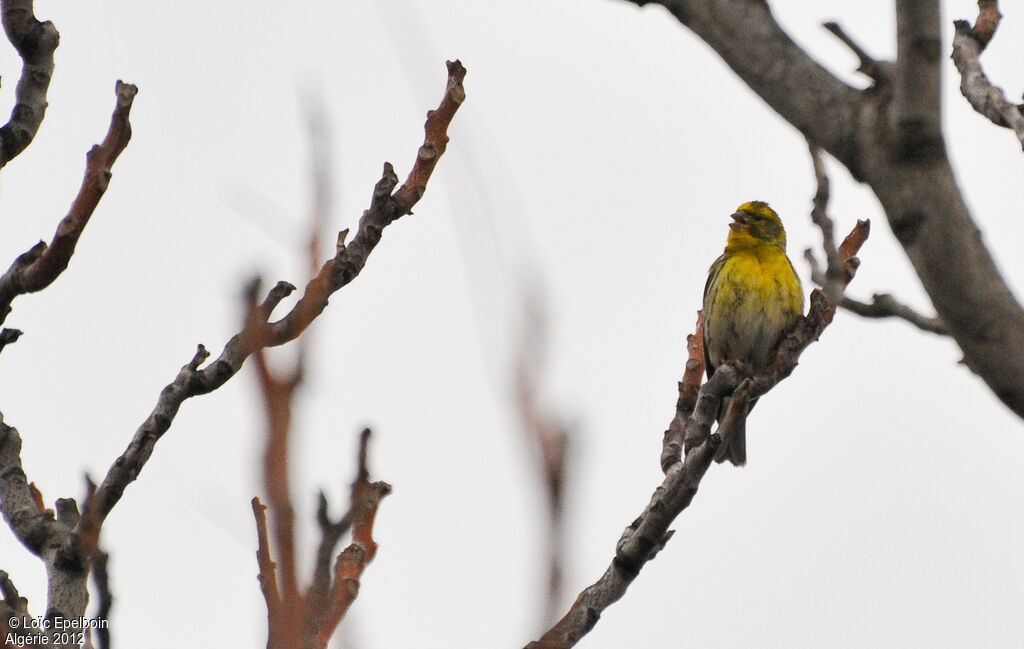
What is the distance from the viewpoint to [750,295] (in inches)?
347

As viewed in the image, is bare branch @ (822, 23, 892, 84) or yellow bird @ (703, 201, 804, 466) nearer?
bare branch @ (822, 23, 892, 84)

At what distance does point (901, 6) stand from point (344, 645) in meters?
1.42

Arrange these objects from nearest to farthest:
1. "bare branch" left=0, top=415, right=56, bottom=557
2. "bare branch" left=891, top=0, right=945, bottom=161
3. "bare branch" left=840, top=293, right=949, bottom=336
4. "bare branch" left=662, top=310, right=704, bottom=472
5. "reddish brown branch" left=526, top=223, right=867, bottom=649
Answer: "bare branch" left=891, top=0, right=945, bottom=161 < "bare branch" left=840, top=293, right=949, bottom=336 < "bare branch" left=0, top=415, right=56, bottom=557 < "reddish brown branch" left=526, top=223, right=867, bottom=649 < "bare branch" left=662, top=310, right=704, bottom=472

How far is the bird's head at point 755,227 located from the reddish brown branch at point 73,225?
6.81 m

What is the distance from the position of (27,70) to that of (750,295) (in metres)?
Answer: 6.24

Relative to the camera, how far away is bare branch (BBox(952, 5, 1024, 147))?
10.9 feet

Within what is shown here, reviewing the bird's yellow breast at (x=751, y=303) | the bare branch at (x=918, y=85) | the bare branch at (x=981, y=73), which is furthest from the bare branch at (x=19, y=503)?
the bird's yellow breast at (x=751, y=303)

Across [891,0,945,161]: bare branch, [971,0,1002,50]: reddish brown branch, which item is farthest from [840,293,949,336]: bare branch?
[971,0,1002,50]: reddish brown branch

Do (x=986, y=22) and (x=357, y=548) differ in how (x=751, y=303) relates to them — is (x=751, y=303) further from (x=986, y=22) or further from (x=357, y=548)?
(x=357, y=548)

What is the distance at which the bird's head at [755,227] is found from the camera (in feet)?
30.6

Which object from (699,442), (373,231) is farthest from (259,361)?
(699,442)

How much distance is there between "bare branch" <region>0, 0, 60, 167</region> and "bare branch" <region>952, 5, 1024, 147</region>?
2.59 metres

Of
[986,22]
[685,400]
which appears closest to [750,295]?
[685,400]

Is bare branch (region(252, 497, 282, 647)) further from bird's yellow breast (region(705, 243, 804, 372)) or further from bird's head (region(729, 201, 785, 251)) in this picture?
bird's head (region(729, 201, 785, 251))
